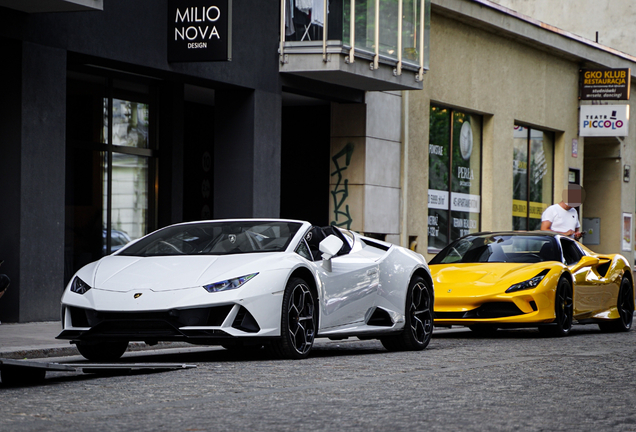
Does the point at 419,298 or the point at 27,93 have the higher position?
the point at 27,93

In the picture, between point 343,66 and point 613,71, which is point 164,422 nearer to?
point 343,66

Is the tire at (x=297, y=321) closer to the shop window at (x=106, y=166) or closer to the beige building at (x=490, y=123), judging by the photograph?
the shop window at (x=106, y=166)

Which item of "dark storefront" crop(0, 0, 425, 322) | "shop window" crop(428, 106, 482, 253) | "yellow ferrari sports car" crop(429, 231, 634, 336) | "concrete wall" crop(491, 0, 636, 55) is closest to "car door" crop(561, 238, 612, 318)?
"yellow ferrari sports car" crop(429, 231, 634, 336)

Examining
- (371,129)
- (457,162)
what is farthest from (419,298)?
(457,162)

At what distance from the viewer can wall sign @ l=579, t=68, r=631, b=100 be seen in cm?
2750

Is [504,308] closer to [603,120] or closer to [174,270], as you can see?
[174,270]

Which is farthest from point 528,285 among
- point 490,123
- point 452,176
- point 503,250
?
point 490,123

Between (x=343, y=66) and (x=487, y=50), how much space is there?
728 centimetres

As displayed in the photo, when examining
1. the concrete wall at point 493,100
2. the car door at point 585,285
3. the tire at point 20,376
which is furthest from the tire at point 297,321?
the concrete wall at point 493,100

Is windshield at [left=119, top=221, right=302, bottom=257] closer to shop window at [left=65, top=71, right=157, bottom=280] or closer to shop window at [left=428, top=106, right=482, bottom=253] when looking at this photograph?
shop window at [left=65, top=71, right=157, bottom=280]

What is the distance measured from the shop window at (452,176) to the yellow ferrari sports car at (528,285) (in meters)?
8.35

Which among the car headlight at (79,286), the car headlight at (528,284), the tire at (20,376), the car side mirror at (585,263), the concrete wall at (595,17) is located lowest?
the tire at (20,376)

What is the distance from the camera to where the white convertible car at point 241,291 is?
8227 mm

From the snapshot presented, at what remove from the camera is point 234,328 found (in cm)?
829
